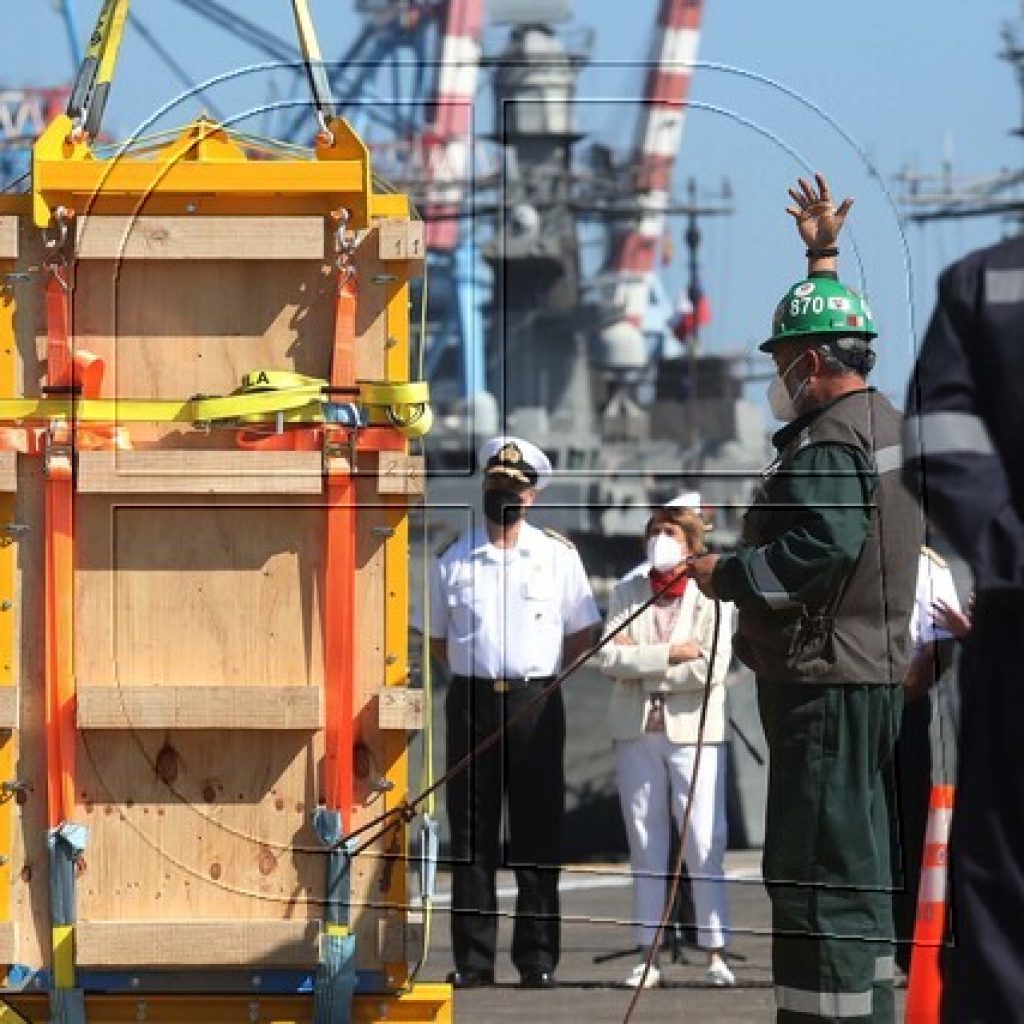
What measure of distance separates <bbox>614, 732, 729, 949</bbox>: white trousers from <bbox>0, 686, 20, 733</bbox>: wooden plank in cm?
210

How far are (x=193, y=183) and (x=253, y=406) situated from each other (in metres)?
0.55

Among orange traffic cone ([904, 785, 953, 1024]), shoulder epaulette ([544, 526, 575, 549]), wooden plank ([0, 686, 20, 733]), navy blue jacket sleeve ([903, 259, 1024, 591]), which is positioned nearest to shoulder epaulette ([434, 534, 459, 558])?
shoulder epaulette ([544, 526, 575, 549])

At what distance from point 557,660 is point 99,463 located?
1.44 metres

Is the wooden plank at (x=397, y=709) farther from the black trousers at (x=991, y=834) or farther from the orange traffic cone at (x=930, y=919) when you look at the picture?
the black trousers at (x=991, y=834)

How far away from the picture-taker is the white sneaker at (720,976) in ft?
33.7

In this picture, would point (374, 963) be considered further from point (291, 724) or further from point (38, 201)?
point (38, 201)

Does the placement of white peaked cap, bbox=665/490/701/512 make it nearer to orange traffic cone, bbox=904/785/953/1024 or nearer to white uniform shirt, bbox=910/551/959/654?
white uniform shirt, bbox=910/551/959/654

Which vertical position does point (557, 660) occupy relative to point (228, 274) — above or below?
below

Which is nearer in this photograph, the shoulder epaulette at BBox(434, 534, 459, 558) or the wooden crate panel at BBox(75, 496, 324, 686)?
the wooden crate panel at BBox(75, 496, 324, 686)

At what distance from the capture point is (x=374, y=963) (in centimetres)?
738

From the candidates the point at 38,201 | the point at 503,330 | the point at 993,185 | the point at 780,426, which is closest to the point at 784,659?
the point at 780,426

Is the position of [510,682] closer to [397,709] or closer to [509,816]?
[509,816]

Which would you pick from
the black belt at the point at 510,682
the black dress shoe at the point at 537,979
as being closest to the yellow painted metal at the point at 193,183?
the black belt at the point at 510,682

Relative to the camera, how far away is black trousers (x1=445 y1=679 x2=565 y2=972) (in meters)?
8.21
